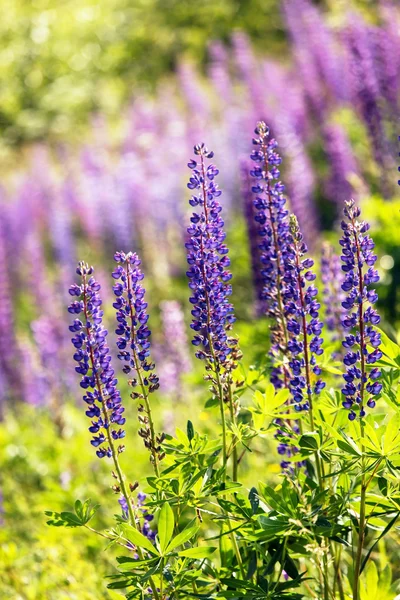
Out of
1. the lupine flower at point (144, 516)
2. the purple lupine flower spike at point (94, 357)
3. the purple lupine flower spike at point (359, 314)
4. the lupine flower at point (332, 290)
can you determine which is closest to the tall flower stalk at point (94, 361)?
the purple lupine flower spike at point (94, 357)

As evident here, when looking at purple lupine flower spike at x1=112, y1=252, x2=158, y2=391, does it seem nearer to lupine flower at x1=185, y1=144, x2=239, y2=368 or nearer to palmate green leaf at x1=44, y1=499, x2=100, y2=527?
lupine flower at x1=185, y1=144, x2=239, y2=368

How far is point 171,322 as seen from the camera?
17.8 feet

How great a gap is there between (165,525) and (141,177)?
378 inches

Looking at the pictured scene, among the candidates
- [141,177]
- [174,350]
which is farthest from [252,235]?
[141,177]

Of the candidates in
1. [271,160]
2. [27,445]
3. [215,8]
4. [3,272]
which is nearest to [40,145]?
[215,8]

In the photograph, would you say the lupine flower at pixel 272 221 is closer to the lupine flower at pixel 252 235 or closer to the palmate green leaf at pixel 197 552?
the palmate green leaf at pixel 197 552

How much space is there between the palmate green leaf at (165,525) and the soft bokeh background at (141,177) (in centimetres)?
26

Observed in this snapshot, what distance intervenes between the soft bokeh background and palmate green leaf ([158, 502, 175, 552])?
257 mm

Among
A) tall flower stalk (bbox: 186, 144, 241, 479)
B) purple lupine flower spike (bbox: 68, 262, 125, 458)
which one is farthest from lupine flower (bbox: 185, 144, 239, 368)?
purple lupine flower spike (bbox: 68, 262, 125, 458)

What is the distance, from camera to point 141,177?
11188mm

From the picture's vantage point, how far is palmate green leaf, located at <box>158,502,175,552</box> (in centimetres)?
184

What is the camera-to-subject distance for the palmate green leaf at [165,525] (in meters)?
1.84

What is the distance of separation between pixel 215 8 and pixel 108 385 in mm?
16340

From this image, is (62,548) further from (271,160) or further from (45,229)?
(45,229)
